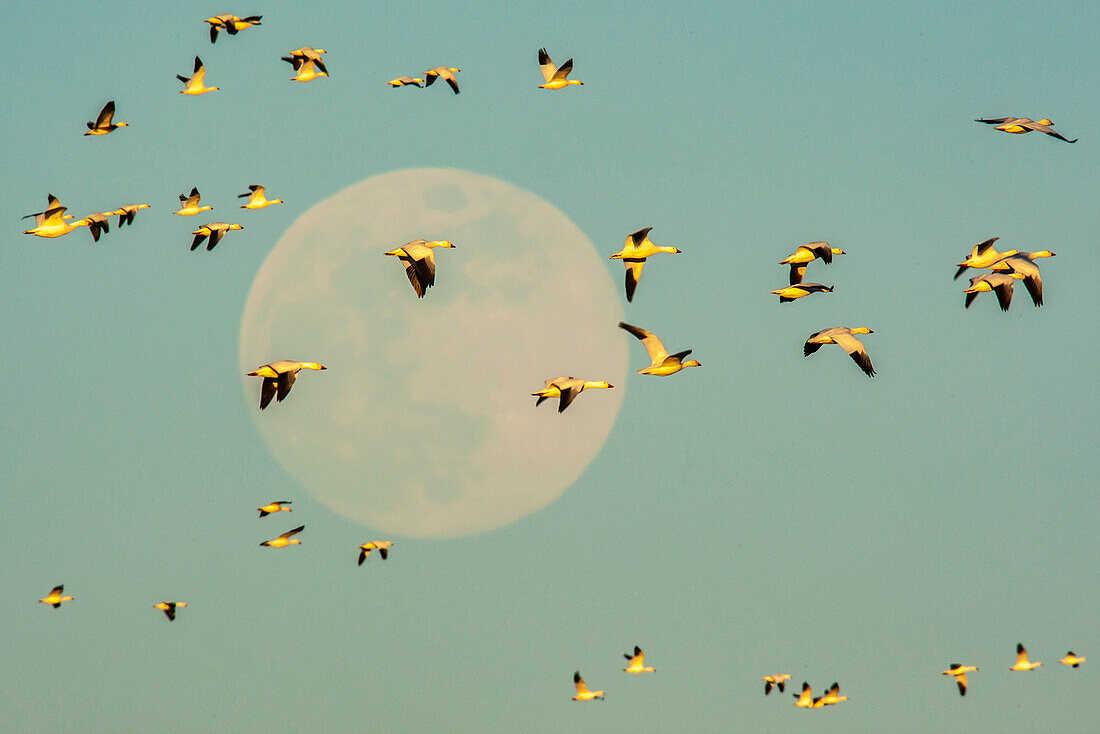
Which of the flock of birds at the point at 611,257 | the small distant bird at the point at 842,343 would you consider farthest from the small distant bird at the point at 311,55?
the small distant bird at the point at 842,343

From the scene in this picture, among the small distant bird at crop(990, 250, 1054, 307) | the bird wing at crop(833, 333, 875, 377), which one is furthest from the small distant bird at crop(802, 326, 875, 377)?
the small distant bird at crop(990, 250, 1054, 307)

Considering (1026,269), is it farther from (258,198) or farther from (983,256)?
(258,198)

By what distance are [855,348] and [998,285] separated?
5671 mm

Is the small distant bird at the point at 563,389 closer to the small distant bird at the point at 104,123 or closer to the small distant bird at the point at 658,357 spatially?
the small distant bird at the point at 658,357

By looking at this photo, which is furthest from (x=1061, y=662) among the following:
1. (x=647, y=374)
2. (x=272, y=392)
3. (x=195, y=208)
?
(x=195, y=208)

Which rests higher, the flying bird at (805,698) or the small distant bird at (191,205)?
the small distant bird at (191,205)

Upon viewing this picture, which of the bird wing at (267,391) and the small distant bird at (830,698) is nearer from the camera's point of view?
the bird wing at (267,391)

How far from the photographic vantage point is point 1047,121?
39750mm

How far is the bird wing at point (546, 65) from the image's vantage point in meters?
46.4

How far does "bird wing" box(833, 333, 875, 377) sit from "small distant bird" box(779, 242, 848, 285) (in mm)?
3031

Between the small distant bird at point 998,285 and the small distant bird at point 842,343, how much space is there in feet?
15.2

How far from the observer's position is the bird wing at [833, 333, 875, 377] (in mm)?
36750

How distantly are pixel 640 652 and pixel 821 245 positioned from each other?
28.3 meters

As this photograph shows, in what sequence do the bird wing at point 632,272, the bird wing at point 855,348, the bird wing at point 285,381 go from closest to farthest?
the bird wing at point 855,348 < the bird wing at point 285,381 < the bird wing at point 632,272
